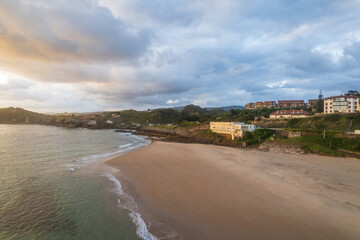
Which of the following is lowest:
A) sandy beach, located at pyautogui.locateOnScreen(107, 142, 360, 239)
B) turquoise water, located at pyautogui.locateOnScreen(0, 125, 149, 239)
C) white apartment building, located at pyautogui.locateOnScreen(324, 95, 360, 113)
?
turquoise water, located at pyautogui.locateOnScreen(0, 125, 149, 239)

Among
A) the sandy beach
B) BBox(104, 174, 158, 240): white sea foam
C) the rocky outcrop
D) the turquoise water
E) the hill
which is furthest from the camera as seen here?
the hill

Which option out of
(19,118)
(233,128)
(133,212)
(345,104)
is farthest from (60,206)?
(19,118)

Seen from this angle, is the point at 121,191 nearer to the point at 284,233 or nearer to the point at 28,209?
the point at 28,209

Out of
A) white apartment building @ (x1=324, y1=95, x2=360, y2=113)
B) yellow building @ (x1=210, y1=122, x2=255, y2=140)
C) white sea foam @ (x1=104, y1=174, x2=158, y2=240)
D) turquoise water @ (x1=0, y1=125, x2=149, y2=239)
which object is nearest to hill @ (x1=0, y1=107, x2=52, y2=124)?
yellow building @ (x1=210, y1=122, x2=255, y2=140)

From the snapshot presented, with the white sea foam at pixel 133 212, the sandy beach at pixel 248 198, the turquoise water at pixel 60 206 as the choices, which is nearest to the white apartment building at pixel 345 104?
the sandy beach at pixel 248 198

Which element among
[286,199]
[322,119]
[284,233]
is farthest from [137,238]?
[322,119]

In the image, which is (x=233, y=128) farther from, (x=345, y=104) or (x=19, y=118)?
(x=19, y=118)

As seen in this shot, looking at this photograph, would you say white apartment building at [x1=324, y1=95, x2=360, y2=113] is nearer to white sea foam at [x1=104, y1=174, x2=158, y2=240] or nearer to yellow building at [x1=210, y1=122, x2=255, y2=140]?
yellow building at [x1=210, y1=122, x2=255, y2=140]
